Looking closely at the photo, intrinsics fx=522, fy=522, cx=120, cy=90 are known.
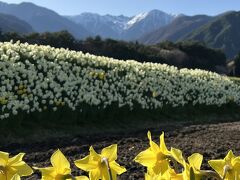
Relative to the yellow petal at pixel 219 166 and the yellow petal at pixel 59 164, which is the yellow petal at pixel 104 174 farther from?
the yellow petal at pixel 219 166

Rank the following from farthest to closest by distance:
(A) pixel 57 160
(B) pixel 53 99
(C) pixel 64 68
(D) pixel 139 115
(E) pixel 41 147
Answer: (D) pixel 139 115, (C) pixel 64 68, (B) pixel 53 99, (E) pixel 41 147, (A) pixel 57 160

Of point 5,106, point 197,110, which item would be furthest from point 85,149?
point 197,110

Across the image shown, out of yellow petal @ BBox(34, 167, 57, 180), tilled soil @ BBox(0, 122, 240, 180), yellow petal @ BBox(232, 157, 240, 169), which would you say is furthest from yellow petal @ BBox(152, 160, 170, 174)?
tilled soil @ BBox(0, 122, 240, 180)

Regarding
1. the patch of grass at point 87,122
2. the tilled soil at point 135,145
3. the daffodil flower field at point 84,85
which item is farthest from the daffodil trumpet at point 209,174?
the patch of grass at point 87,122

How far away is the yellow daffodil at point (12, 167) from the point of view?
1.80 metres

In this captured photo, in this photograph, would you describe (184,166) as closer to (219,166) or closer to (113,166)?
(219,166)

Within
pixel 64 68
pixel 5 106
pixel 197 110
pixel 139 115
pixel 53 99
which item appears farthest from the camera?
pixel 197 110

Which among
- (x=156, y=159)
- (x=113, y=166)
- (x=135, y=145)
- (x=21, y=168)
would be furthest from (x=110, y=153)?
(x=135, y=145)

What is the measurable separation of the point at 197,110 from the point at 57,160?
1409 centimetres

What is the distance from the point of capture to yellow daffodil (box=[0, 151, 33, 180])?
1801 mm

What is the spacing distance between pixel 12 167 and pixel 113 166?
0.36m

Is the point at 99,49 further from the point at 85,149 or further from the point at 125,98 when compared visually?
the point at 85,149

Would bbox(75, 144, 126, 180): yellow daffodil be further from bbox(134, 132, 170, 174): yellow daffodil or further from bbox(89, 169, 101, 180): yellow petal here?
bbox(134, 132, 170, 174): yellow daffodil

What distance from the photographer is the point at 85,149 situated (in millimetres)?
7996
